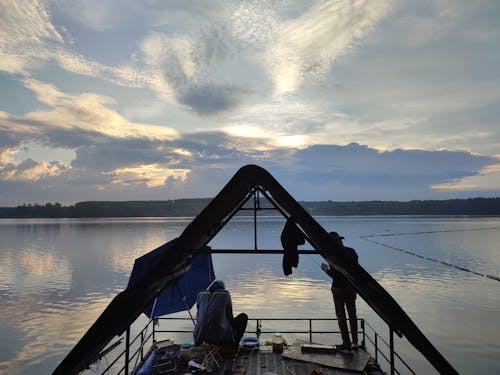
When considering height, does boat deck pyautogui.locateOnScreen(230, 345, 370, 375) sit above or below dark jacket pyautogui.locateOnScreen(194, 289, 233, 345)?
below

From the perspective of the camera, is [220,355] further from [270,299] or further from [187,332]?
[270,299]

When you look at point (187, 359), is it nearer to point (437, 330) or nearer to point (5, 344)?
point (5, 344)

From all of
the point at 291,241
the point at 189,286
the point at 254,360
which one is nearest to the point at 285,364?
the point at 254,360

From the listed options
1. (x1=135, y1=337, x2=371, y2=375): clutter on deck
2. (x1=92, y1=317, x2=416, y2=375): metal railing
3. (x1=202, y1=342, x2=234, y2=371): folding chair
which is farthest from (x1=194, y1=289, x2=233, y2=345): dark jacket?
(x1=202, y1=342, x2=234, y2=371): folding chair

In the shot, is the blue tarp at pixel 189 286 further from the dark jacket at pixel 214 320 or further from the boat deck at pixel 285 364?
the dark jacket at pixel 214 320

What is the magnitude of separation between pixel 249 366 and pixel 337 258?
6323 millimetres

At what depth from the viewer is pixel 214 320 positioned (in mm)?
9516

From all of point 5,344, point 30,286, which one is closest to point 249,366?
point 5,344

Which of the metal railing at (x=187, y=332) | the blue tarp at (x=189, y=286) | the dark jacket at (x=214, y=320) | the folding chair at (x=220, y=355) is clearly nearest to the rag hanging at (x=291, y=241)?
the metal railing at (x=187, y=332)

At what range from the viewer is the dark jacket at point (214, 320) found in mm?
9406

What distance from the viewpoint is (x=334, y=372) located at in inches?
384

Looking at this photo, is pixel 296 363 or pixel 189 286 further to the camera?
pixel 189 286

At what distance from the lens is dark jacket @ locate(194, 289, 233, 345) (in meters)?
9.41

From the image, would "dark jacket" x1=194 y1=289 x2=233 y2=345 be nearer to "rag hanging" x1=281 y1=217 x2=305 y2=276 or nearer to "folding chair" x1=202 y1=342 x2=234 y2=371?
"folding chair" x1=202 y1=342 x2=234 y2=371
